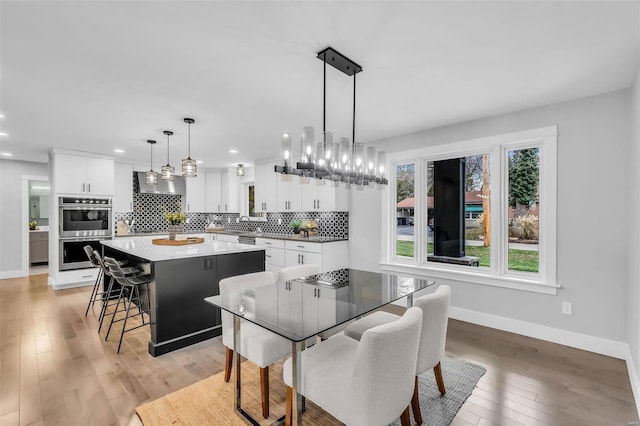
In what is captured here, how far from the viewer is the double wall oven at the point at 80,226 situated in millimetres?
5172

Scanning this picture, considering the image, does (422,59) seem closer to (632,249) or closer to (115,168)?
(632,249)

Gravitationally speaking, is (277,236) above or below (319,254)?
above

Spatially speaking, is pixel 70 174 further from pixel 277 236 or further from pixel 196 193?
pixel 277 236

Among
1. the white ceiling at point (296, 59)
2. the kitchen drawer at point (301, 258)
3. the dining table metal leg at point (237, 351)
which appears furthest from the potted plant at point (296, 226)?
the dining table metal leg at point (237, 351)

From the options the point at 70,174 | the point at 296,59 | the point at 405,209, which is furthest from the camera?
the point at 70,174

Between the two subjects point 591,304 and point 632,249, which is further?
point 591,304

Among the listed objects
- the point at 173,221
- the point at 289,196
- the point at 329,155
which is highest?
the point at 329,155

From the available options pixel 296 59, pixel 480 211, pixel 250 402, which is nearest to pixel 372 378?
pixel 250 402

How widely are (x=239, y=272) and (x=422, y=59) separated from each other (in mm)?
2868

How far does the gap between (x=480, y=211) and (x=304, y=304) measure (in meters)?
2.82

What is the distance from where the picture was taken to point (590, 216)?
2.85 meters

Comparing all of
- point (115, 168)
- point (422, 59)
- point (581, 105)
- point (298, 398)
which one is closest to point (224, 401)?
point (298, 398)

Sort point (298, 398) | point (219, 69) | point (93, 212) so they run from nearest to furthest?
1. point (298, 398)
2. point (219, 69)
3. point (93, 212)

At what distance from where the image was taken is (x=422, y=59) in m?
2.19
